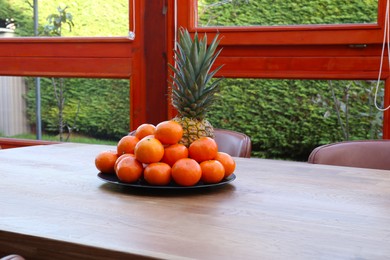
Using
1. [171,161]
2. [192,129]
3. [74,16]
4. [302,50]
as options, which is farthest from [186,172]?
[74,16]

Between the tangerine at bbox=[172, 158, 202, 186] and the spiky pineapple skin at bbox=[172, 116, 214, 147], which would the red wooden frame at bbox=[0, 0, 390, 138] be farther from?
the tangerine at bbox=[172, 158, 202, 186]

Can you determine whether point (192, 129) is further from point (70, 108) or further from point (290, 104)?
point (70, 108)

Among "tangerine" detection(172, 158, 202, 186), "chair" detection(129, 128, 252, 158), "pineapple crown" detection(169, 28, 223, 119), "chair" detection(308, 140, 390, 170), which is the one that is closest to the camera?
"tangerine" detection(172, 158, 202, 186)

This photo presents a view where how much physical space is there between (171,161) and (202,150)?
0.29ft

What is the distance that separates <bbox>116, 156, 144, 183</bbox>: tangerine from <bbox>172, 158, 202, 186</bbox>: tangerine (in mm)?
96

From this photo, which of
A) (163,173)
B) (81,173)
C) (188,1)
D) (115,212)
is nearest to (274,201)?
(163,173)

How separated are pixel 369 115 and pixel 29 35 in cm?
222

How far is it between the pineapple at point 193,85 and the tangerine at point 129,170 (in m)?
0.15

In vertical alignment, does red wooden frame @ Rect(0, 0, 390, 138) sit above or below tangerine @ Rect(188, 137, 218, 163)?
above

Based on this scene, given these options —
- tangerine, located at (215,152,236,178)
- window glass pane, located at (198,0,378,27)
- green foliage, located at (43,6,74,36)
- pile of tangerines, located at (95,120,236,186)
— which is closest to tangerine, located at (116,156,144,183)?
pile of tangerines, located at (95,120,236,186)

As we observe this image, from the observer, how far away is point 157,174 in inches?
57.0

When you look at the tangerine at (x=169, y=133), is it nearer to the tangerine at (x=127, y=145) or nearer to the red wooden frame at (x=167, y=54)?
the tangerine at (x=127, y=145)

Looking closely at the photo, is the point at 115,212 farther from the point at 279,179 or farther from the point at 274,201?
the point at 279,179

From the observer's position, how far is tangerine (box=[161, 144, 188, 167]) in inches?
58.5
